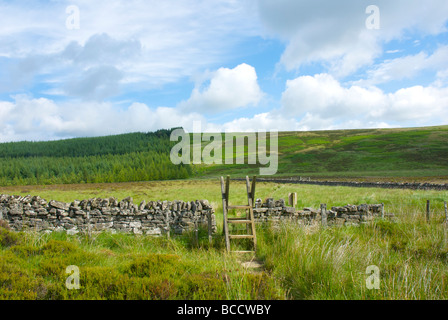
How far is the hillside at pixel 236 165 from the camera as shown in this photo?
79750 mm

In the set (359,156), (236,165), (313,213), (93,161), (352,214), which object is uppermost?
(359,156)

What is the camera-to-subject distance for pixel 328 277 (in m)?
5.34

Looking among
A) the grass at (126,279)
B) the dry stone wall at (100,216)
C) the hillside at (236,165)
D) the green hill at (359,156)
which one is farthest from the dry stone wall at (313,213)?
the hillside at (236,165)

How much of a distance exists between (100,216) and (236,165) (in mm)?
94121

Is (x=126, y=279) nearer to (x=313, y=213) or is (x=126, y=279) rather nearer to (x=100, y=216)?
(x=100, y=216)

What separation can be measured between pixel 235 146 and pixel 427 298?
116m

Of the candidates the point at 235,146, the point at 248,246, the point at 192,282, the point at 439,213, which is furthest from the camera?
the point at 235,146

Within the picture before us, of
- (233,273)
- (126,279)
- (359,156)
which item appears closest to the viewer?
(126,279)

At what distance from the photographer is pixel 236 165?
10512 cm

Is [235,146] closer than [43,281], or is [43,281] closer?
[43,281]

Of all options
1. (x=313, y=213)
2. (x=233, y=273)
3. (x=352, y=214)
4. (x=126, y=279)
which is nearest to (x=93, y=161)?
(x=313, y=213)

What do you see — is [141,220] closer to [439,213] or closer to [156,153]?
[439,213]
